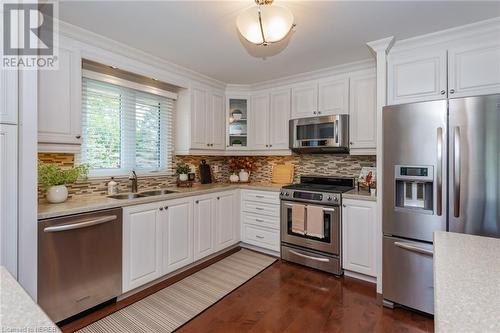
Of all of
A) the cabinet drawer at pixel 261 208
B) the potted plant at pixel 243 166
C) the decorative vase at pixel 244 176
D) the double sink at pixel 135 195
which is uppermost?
the potted plant at pixel 243 166

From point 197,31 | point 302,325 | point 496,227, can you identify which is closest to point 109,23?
point 197,31

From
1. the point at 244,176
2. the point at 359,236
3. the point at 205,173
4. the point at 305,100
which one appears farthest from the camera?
the point at 244,176

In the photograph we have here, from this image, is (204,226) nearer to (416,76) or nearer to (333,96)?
(333,96)

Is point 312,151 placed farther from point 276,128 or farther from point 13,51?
point 13,51

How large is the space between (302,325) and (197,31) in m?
2.48

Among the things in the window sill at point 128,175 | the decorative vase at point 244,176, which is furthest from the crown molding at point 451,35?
the window sill at point 128,175

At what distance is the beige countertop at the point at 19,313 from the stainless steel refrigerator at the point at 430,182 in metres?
2.34

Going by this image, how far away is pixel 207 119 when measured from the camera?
11.3ft

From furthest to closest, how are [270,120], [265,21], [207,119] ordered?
[270,120] → [207,119] → [265,21]

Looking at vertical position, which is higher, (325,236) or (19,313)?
(19,313)

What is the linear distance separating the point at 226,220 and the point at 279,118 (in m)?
1.54

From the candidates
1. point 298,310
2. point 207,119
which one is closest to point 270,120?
point 207,119

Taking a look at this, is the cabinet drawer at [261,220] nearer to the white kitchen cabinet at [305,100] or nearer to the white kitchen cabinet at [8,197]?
the white kitchen cabinet at [305,100]

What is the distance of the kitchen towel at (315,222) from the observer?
110 inches
